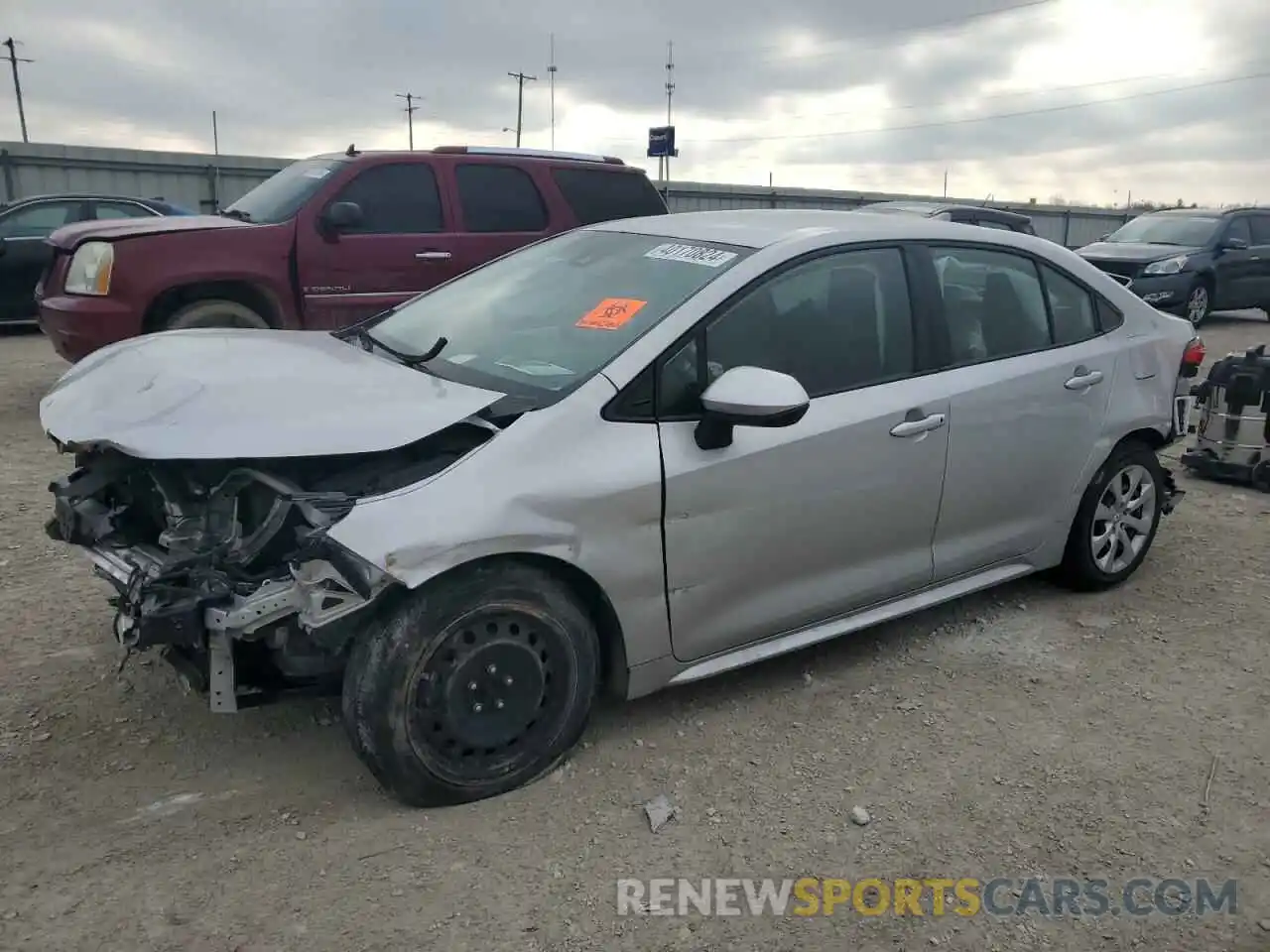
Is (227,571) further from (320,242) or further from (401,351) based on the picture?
(320,242)

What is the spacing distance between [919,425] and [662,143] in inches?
962

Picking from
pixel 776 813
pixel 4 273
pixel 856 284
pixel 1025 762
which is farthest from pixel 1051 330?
pixel 4 273

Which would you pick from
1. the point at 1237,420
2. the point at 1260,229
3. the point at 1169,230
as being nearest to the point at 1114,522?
the point at 1237,420

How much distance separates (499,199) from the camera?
8.15 m

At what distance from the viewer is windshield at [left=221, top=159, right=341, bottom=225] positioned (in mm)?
7434

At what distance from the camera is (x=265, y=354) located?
142 inches

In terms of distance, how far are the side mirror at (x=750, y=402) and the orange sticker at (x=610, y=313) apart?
0.44 m

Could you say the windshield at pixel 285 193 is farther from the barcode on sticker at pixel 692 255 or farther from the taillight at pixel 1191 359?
the taillight at pixel 1191 359

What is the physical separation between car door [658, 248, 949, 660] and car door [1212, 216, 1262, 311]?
1222 cm

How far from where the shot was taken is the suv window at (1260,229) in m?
14.5

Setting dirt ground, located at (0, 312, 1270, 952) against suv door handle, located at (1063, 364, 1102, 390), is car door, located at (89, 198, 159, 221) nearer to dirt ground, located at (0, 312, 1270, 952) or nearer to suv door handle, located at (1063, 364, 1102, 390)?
dirt ground, located at (0, 312, 1270, 952)

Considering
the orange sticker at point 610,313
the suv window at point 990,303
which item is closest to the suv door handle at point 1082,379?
the suv window at point 990,303

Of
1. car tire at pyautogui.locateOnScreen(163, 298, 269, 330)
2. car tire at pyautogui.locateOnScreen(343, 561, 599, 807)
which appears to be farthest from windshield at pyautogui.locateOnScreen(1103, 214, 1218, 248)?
car tire at pyautogui.locateOnScreen(343, 561, 599, 807)

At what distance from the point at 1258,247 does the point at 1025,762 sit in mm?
13780
